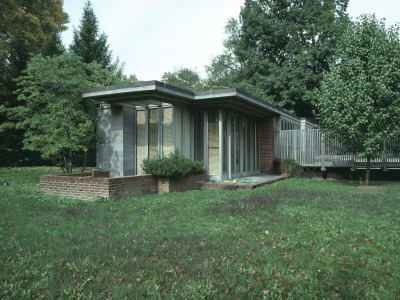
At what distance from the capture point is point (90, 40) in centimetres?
1928

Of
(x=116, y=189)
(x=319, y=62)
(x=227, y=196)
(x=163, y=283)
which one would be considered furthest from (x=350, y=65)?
(x=319, y=62)

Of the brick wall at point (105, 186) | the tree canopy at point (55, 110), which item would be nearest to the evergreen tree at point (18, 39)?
the tree canopy at point (55, 110)

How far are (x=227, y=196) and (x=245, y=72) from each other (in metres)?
19.1

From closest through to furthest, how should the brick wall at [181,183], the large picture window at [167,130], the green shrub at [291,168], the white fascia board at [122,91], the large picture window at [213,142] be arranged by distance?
the white fascia board at [122,91] → the brick wall at [181,183] → the large picture window at [167,130] → the large picture window at [213,142] → the green shrub at [291,168]

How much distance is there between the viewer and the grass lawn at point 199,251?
294cm

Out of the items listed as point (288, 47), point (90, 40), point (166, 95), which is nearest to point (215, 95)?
point (166, 95)

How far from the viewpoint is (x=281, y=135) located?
14633mm

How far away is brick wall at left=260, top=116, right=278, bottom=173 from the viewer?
14.5 m

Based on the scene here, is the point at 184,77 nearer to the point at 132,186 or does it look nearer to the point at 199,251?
the point at 132,186

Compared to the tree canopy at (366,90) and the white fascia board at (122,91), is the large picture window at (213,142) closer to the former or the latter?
the white fascia board at (122,91)

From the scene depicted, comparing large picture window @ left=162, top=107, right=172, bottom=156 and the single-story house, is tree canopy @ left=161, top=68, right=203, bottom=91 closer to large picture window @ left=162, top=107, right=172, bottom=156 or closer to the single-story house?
the single-story house

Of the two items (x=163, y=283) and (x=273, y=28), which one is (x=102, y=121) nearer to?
(x=163, y=283)

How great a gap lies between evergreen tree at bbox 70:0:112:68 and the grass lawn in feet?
47.9

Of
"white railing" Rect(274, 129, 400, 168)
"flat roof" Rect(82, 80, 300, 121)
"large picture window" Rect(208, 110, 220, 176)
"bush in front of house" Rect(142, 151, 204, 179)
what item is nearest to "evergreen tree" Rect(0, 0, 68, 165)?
"flat roof" Rect(82, 80, 300, 121)
